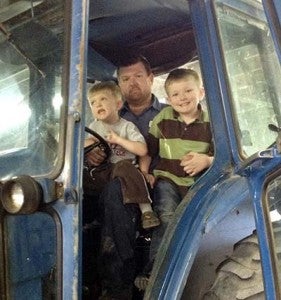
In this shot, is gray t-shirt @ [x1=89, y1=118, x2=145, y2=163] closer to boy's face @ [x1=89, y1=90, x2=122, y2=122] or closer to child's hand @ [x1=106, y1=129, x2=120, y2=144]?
boy's face @ [x1=89, y1=90, x2=122, y2=122]

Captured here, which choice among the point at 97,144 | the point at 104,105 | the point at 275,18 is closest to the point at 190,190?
the point at 275,18

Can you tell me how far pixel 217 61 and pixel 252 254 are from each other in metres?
0.74

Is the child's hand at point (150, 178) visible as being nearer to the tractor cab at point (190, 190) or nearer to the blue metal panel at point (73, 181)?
the tractor cab at point (190, 190)

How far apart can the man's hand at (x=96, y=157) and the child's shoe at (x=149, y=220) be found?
16.3 inches

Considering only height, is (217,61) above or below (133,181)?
above

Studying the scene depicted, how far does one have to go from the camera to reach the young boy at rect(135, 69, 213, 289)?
2.41 m

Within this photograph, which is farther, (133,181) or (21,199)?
(133,181)

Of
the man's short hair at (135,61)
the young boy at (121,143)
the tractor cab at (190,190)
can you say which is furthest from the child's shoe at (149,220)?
the man's short hair at (135,61)

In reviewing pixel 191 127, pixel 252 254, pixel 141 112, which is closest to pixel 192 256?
pixel 252 254

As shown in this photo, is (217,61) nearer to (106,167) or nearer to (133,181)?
(133,181)

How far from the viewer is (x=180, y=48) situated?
3.32m

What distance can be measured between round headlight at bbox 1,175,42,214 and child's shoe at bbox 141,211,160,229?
82cm

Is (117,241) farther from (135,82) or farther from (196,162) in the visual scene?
(135,82)

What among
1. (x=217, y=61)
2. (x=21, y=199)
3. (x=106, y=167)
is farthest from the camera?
(x=106, y=167)
